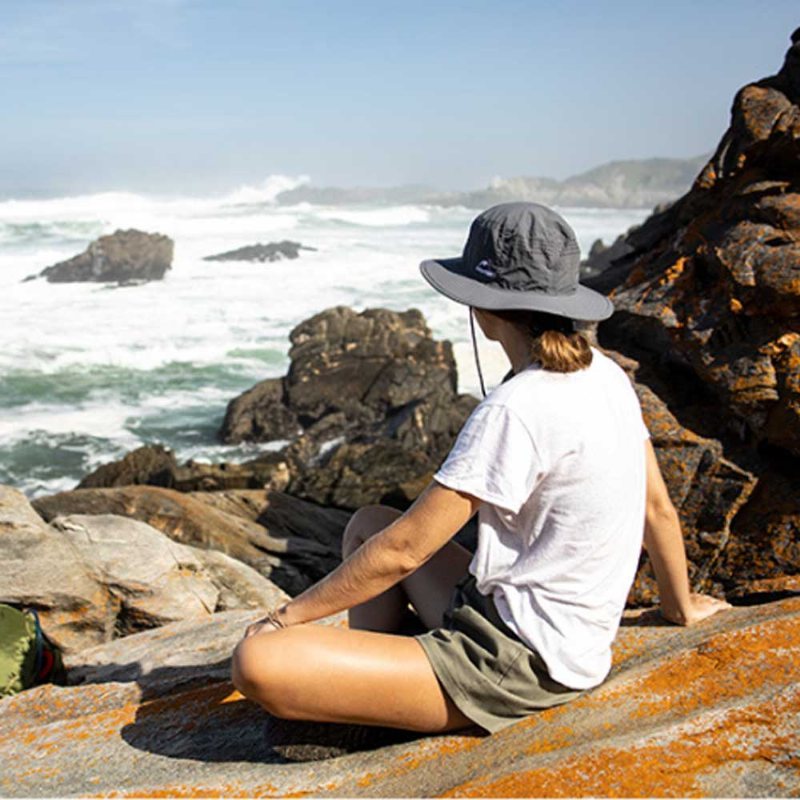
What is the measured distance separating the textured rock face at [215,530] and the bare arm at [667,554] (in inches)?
184

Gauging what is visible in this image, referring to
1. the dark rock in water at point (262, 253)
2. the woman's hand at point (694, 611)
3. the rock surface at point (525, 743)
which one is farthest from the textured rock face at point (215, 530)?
the dark rock in water at point (262, 253)

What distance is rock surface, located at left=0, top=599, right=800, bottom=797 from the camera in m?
2.48

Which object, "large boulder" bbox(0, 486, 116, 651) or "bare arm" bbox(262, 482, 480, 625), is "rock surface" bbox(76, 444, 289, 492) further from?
"bare arm" bbox(262, 482, 480, 625)

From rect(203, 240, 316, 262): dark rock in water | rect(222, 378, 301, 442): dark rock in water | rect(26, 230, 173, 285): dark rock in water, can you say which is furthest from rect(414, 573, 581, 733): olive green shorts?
rect(203, 240, 316, 262): dark rock in water

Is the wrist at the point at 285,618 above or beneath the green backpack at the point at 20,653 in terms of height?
above

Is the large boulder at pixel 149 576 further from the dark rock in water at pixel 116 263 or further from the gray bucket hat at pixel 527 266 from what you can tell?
the dark rock in water at pixel 116 263

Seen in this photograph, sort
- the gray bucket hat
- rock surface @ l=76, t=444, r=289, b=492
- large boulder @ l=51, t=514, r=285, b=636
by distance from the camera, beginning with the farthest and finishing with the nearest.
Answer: rock surface @ l=76, t=444, r=289, b=492 → large boulder @ l=51, t=514, r=285, b=636 → the gray bucket hat

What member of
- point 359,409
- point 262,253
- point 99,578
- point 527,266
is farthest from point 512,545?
point 262,253

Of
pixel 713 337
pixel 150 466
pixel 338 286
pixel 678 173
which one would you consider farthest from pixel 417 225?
pixel 678 173

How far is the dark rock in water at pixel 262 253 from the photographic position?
4900 cm

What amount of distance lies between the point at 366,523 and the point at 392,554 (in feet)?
2.15

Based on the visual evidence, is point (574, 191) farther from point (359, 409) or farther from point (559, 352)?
point (559, 352)

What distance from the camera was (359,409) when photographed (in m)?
18.4

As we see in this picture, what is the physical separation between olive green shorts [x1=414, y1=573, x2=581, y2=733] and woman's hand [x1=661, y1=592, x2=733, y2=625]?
831 mm
